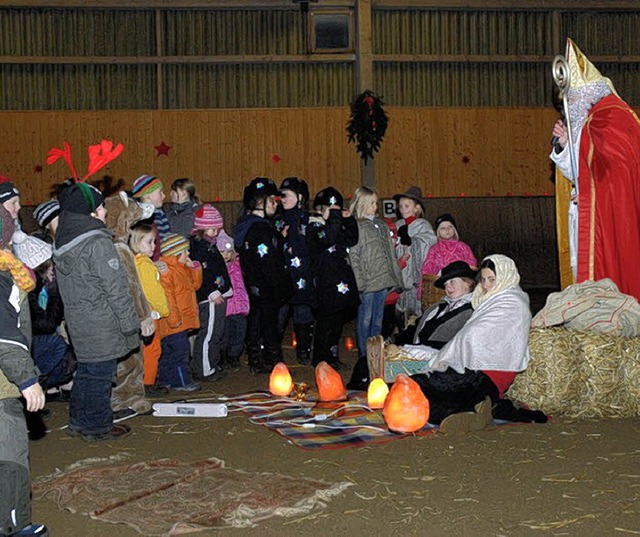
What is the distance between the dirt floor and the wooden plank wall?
32.4 feet

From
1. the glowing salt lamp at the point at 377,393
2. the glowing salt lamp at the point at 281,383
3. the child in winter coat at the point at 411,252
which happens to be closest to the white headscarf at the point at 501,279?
the glowing salt lamp at the point at 377,393

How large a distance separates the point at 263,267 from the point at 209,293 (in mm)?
612

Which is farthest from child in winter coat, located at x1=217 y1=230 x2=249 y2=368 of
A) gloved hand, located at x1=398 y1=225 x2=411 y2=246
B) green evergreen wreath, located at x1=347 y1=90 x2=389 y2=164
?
green evergreen wreath, located at x1=347 y1=90 x2=389 y2=164

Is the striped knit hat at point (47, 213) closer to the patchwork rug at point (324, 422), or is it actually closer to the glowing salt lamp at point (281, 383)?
the patchwork rug at point (324, 422)

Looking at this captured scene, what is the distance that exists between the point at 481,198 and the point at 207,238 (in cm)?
961

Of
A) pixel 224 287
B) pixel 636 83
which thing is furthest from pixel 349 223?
pixel 636 83

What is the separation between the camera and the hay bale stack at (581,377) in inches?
305

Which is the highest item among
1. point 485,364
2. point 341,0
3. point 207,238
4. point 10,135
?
point 341,0

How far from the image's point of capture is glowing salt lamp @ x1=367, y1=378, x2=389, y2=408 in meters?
7.93

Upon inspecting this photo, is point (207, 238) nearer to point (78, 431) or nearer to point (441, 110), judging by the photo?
point (78, 431)

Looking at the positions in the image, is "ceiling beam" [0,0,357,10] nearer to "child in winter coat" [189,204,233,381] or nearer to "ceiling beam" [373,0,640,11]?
"ceiling beam" [373,0,640,11]

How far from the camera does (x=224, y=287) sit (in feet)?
31.7

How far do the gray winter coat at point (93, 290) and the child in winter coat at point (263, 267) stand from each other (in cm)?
273

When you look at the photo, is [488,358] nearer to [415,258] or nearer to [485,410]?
[485,410]
